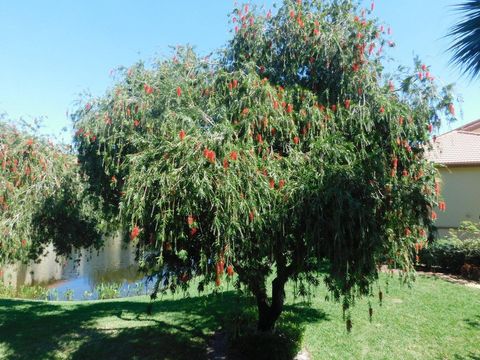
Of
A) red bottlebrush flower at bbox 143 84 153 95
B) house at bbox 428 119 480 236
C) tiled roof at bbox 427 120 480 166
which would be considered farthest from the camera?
tiled roof at bbox 427 120 480 166

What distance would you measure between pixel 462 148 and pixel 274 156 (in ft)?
57.0

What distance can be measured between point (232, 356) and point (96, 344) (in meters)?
3.12

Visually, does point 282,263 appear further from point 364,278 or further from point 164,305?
point 164,305

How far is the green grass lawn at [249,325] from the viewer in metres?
7.58

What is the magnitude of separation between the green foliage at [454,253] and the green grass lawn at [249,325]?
84.7 inches

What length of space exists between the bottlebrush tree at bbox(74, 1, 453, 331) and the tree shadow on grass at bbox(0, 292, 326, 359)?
1503 millimetres

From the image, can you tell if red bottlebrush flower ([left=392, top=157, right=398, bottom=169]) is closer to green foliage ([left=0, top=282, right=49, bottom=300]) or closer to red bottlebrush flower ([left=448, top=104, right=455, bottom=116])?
red bottlebrush flower ([left=448, top=104, right=455, bottom=116])


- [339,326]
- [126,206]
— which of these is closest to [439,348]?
[339,326]

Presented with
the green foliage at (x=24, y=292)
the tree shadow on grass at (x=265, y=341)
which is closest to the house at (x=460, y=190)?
the tree shadow on grass at (x=265, y=341)

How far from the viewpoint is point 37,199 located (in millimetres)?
→ 7496

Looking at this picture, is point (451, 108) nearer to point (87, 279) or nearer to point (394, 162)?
point (394, 162)

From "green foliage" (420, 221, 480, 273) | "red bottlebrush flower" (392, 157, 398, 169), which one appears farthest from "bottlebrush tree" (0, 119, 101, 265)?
"green foliage" (420, 221, 480, 273)

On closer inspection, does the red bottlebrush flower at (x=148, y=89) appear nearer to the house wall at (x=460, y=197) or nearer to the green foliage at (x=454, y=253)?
the green foliage at (x=454, y=253)

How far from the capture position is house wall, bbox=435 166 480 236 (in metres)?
16.8
